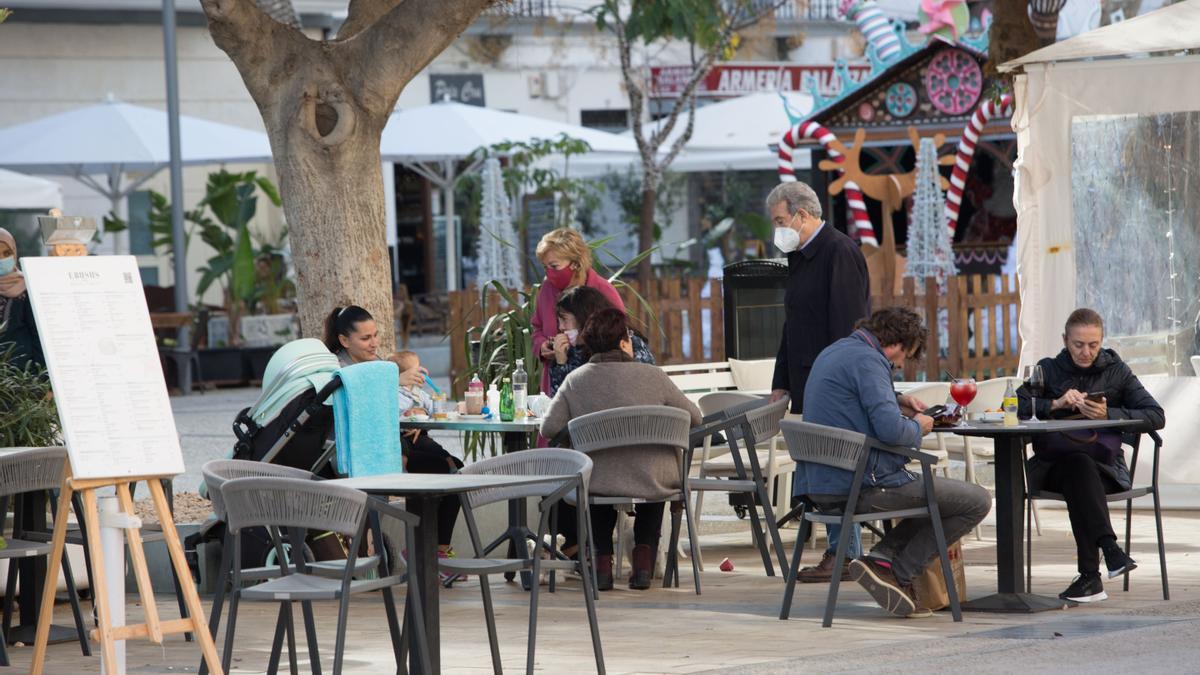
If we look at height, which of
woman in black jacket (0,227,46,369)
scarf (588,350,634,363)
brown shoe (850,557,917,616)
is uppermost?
woman in black jacket (0,227,46,369)

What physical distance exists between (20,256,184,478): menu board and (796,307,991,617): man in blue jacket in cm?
283

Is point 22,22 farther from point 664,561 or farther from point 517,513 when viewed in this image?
point 517,513

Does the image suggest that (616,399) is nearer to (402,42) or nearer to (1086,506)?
(1086,506)

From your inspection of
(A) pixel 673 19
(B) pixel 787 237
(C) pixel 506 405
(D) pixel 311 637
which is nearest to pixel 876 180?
(A) pixel 673 19

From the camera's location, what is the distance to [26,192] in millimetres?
18359

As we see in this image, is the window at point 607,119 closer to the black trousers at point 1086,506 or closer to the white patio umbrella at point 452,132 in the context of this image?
the white patio umbrella at point 452,132

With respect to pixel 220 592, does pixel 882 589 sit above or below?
below

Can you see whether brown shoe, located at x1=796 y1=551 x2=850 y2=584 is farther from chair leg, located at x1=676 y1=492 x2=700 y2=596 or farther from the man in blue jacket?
the man in blue jacket

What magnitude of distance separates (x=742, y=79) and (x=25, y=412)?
27.8m

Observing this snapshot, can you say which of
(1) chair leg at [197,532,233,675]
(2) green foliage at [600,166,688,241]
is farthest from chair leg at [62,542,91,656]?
(2) green foliage at [600,166,688,241]

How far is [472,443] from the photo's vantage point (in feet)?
35.8

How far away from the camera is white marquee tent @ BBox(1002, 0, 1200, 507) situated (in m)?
11.4

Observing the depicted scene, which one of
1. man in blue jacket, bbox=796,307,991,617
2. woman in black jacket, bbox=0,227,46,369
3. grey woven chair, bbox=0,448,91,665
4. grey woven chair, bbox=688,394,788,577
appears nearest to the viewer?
grey woven chair, bbox=0,448,91,665

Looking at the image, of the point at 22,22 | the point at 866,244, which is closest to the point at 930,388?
the point at 866,244
